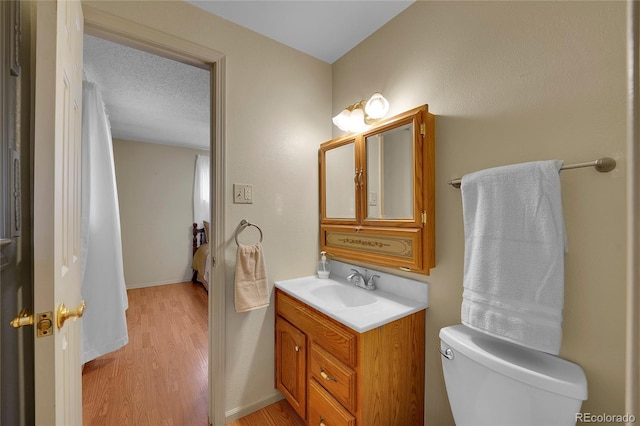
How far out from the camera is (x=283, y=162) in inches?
66.1

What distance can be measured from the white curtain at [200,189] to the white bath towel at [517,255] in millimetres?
4377

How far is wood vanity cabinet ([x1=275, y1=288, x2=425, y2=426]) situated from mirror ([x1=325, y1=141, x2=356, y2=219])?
2.09ft

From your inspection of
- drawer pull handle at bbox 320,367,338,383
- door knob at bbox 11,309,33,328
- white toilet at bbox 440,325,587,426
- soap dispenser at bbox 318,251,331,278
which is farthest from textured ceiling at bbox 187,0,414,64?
drawer pull handle at bbox 320,367,338,383

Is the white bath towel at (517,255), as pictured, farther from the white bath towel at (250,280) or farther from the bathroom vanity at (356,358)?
the white bath towel at (250,280)

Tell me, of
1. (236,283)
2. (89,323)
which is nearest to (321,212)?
(236,283)

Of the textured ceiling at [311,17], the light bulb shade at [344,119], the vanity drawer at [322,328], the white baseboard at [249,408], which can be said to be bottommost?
the white baseboard at [249,408]

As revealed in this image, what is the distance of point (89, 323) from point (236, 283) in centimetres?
144

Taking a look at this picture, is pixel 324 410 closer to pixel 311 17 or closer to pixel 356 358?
pixel 356 358

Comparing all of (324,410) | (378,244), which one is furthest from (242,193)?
(324,410)

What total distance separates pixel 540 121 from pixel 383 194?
0.72 meters

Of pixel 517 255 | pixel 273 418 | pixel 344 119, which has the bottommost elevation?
pixel 273 418

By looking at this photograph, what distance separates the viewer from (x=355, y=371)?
1051mm

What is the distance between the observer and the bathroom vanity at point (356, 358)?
1.05 metres

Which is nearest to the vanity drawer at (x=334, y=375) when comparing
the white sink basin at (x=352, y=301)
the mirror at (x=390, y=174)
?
the white sink basin at (x=352, y=301)
